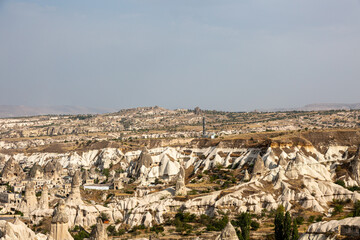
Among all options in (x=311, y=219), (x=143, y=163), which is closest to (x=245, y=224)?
(x=311, y=219)

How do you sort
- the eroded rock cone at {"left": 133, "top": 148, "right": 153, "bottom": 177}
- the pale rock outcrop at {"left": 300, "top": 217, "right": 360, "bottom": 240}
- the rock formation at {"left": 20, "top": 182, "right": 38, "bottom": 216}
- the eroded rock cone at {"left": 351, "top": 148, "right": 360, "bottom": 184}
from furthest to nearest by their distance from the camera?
1. the eroded rock cone at {"left": 133, "top": 148, "right": 153, "bottom": 177}
2. the eroded rock cone at {"left": 351, "top": 148, "right": 360, "bottom": 184}
3. the rock formation at {"left": 20, "top": 182, "right": 38, "bottom": 216}
4. the pale rock outcrop at {"left": 300, "top": 217, "right": 360, "bottom": 240}

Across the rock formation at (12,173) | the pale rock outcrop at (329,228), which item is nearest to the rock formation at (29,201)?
the rock formation at (12,173)

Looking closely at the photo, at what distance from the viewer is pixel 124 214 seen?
64312 mm

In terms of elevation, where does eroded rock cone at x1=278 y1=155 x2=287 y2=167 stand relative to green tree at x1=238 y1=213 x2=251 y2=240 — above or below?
above

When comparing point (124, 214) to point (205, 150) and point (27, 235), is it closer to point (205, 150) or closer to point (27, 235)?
point (27, 235)

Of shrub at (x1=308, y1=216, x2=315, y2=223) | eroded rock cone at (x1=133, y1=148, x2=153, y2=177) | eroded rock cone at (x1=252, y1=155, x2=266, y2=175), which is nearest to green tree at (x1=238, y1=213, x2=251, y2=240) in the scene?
shrub at (x1=308, y1=216, x2=315, y2=223)

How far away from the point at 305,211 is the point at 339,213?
3.78 meters

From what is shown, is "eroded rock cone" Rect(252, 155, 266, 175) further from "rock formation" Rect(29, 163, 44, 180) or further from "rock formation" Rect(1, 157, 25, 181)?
"rock formation" Rect(1, 157, 25, 181)

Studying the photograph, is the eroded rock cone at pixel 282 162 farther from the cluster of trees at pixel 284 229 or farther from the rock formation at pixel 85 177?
the rock formation at pixel 85 177

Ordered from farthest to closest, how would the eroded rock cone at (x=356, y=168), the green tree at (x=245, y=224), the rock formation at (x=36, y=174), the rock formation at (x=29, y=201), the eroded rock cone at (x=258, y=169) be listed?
the rock formation at (x=36, y=174)
the eroded rock cone at (x=356, y=168)
the eroded rock cone at (x=258, y=169)
the rock formation at (x=29, y=201)
the green tree at (x=245, y=224)

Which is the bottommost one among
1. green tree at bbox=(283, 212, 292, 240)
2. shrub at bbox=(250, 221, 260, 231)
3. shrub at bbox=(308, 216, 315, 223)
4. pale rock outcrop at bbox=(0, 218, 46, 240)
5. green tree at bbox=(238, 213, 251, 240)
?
shrub at bbox=(250, 221, 260, 231)

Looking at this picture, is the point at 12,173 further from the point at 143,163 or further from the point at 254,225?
the point at 254,225

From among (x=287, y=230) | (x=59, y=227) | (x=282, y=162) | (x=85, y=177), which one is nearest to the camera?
(x=59, y=227)

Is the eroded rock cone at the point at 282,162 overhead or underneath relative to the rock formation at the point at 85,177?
overhead
